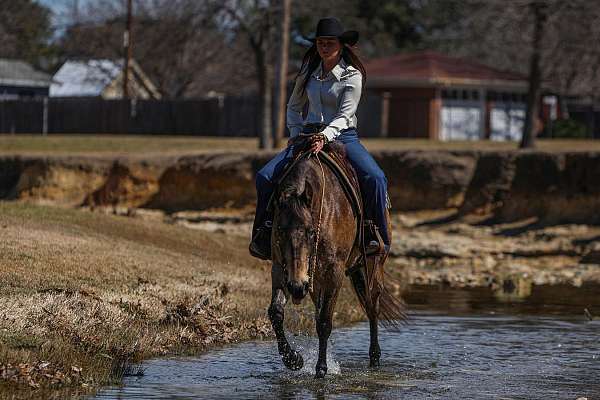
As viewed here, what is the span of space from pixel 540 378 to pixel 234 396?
2.94 m

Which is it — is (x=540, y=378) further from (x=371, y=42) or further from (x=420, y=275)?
(x=371, y=42)

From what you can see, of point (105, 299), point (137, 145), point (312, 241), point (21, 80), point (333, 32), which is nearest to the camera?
point (312, 241)

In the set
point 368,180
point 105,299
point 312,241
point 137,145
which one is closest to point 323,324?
point 312,241

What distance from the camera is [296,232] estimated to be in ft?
35.4

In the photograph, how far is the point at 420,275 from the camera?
23328 millimetres

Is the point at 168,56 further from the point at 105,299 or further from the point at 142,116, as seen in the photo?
the point at 105,299

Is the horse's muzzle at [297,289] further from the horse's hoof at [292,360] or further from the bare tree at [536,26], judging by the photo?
the bare tree at [536,26]

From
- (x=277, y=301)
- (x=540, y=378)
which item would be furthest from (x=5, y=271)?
(x=540, y=378)

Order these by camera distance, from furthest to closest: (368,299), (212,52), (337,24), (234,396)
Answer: (212,52), (368,299), (337,24), (234,396)

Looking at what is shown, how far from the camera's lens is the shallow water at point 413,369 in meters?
11.0

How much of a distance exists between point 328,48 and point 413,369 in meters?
3.01

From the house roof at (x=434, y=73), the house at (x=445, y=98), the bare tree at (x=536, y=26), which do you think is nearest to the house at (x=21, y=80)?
the house at (x=445, y=98)

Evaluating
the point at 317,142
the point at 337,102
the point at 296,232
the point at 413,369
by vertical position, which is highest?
the point at 337,102

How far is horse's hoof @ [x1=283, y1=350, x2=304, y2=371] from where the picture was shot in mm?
11648
